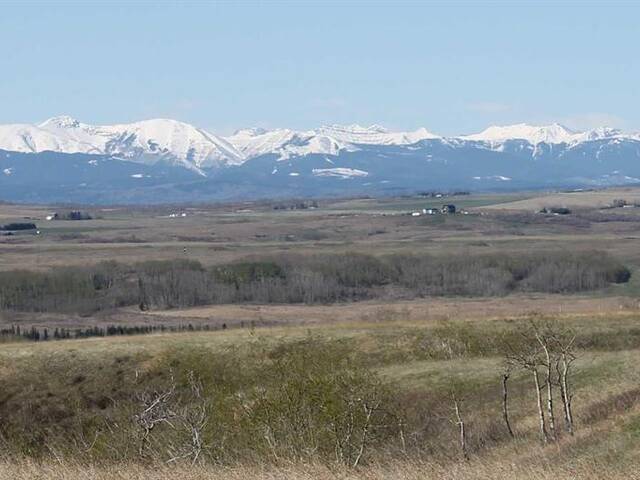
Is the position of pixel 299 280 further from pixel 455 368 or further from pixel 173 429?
pixel 173 429

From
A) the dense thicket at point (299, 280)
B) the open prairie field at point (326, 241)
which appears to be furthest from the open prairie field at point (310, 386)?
the open prairie field at point (326, 241)

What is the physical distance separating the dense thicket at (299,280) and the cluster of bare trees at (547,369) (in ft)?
214

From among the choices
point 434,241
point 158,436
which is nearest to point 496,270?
point 434,241

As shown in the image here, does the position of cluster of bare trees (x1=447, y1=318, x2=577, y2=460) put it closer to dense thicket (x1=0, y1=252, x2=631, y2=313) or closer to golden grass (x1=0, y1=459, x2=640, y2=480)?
golden grass (x1=0, y1=459, x2=640, y2=480)

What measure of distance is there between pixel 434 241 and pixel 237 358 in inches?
4531

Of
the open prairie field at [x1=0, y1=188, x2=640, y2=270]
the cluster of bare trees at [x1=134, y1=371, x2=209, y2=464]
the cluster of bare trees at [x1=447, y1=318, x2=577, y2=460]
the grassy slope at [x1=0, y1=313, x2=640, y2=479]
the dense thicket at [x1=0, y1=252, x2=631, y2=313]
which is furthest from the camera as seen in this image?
the open prairie field at [x1=0, y1=188, x2=640, y2=270]

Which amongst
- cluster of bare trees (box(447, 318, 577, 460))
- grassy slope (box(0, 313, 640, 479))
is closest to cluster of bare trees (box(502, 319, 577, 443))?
cluster of bare trees (box(447, 318, 577, 460))

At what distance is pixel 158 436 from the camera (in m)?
34.0

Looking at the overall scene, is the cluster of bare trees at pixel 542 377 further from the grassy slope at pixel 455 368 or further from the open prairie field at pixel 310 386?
the grassy slope at pixel 455 368

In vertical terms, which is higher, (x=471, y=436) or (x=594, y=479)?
(x=594, y=479)

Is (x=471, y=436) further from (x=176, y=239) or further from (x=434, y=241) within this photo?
(x=176, y=239)

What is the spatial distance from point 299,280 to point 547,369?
79688 mm

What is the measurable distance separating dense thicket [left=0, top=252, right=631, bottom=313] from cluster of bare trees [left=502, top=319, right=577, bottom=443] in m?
65.3

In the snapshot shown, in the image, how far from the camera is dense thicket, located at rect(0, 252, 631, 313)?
107562mm
